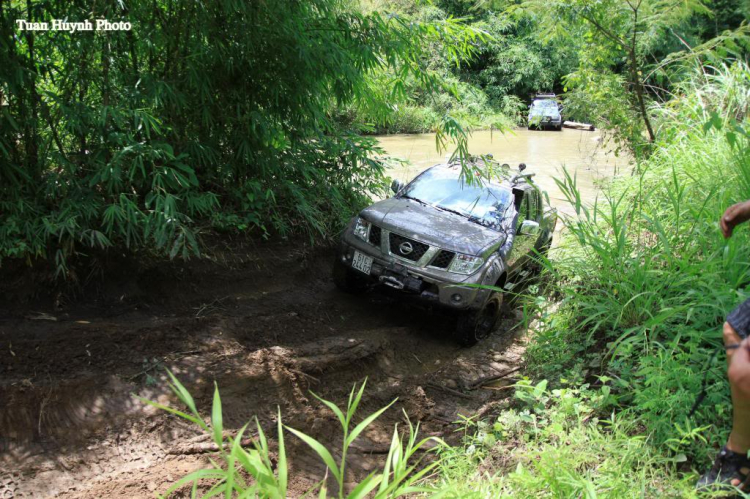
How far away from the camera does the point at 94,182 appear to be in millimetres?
4719

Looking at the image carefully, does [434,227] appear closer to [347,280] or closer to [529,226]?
[529,226]

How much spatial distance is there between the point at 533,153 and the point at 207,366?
52.2 ft

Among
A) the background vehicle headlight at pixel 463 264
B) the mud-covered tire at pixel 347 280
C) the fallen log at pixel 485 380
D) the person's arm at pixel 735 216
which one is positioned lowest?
the fallen log at pixel 485 380

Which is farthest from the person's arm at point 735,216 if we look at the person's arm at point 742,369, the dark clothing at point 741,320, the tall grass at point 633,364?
the tall grass at point 633,364

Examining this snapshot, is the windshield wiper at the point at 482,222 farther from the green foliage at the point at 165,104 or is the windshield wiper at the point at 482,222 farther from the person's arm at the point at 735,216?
the person's arm at the point at 735,216

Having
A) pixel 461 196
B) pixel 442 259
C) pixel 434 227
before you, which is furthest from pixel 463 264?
pixel 461 196

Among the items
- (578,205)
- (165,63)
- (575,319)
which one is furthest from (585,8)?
(165,63)

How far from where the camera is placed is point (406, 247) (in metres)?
5.56

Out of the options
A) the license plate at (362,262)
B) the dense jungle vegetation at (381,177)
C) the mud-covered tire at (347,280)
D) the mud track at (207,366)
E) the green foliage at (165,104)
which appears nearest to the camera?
the dense jungle vegetation at (381,177)

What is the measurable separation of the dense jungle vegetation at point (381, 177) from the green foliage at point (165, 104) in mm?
22

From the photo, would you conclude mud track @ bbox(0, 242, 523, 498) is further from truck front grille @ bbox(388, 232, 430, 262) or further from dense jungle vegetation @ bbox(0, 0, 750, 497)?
truck front grille @ bbox(388, 232, 430, 262)

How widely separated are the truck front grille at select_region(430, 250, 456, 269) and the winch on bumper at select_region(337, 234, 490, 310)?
0.22ft

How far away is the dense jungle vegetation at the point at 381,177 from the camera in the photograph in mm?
→ 2984

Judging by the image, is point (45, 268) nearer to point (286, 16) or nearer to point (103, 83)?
point (103, 83)
